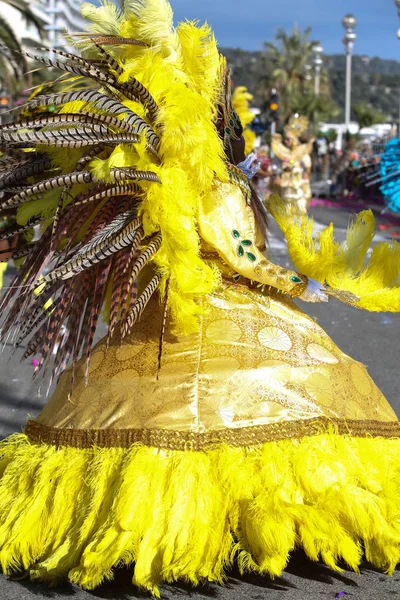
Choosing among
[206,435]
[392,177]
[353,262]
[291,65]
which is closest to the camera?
[206,435]

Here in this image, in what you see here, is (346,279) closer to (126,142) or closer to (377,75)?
(126,142)

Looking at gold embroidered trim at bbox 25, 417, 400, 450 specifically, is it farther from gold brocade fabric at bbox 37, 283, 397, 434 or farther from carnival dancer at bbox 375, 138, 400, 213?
carnival dancer at bbox 375, 138, 400, 213

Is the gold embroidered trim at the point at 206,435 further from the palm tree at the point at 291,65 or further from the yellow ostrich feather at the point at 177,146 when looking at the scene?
the palm tree at the point at 291,65

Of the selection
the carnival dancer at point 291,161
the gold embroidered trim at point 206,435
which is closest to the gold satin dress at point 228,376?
the gold embroidered trim at point 206,435

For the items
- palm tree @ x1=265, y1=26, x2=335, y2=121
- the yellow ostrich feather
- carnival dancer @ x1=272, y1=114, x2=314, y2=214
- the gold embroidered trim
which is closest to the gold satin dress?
the gold embroidered trim

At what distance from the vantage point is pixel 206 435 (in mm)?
3039

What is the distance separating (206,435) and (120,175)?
91 centimetres

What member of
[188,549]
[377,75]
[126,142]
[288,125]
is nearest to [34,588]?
[188,549]

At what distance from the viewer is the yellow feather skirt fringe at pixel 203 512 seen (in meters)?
2.84

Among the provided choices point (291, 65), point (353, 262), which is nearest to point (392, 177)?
point (353, 262)

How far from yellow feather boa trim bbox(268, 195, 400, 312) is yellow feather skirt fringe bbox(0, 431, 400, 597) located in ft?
1.88

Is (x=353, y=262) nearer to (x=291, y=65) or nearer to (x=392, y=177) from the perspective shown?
(x=392, y=177)

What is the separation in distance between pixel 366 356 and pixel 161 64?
4.43m

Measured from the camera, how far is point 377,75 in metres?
144
